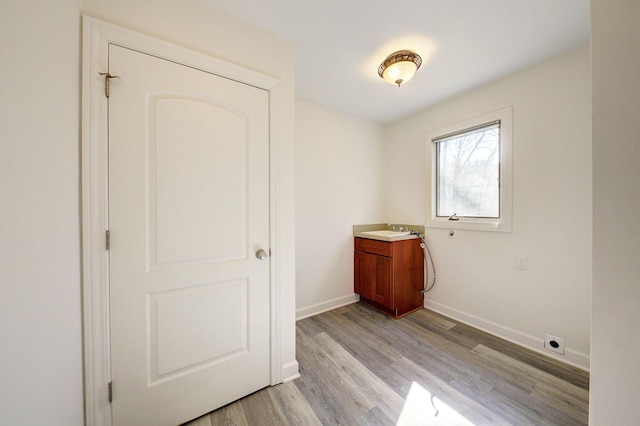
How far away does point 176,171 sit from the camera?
45.7 inches

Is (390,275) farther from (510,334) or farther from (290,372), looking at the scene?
(290,372)

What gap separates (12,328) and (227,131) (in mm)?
1125

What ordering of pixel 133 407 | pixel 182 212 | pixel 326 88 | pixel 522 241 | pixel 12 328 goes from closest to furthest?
pixel 12 328 < pixel 133 407 < pixel 182 212 < pixel 522 241 < pixel 326 88

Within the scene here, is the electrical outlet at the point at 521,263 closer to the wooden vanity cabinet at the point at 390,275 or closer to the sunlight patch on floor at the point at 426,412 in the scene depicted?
the wooden vanity cabinet at the point at 390,275

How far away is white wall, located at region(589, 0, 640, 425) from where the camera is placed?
2.03 feet

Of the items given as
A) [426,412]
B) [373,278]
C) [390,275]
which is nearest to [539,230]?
[390,275]

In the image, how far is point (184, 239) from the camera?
Answer: 1.19m

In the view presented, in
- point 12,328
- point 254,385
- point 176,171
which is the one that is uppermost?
point 176,171

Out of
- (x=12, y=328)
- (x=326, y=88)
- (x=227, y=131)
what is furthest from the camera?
(x=326, y=88)

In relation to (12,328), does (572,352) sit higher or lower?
lower

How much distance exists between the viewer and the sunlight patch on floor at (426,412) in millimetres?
1216

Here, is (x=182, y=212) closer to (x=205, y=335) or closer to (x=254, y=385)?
(x=205, y=335)

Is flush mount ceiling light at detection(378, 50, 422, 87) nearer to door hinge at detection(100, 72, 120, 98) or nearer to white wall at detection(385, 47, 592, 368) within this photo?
white wall at detection(385, 47, 592, 368)

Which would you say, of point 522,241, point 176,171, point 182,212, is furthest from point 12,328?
A: point 522,241
